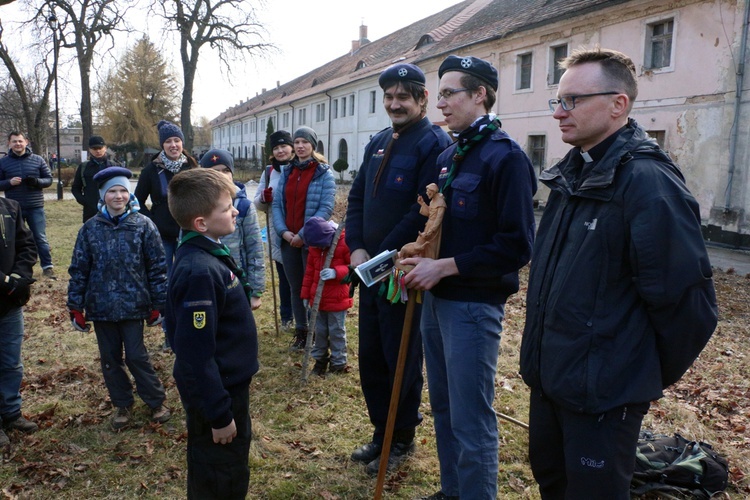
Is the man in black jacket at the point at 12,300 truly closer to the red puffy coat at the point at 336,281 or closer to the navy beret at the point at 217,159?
the navy beret at the point at 217,159

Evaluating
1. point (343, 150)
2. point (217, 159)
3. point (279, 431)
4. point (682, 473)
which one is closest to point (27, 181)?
point (217, 159)

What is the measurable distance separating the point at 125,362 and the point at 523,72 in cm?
2082

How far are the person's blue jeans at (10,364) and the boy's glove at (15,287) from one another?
126mm

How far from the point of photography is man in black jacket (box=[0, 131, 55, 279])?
339 inches

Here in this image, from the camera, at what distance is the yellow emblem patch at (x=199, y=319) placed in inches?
92.0

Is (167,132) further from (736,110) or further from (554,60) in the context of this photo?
(554,60)

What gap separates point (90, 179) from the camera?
8.64 meters

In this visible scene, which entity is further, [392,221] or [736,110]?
[736,110]

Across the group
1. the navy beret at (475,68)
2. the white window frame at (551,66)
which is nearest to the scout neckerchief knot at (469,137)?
the navy beret at (475,68)

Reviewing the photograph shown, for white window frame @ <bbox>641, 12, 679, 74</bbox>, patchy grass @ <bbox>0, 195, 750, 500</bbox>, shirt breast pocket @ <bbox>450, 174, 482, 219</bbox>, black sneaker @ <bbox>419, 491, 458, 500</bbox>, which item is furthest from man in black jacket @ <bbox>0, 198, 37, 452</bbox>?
white window frame @ <bbox>641, 12, 679, 74</bbox>

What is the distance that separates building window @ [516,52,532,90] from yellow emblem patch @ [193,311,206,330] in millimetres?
21412

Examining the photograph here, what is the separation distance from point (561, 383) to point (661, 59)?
56.0 ft

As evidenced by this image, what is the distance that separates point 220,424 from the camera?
239cm

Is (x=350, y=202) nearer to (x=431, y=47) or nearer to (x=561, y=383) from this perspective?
(x=561, y=383)
